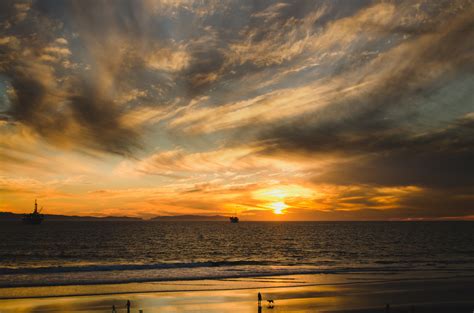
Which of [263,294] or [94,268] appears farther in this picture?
[94,268]

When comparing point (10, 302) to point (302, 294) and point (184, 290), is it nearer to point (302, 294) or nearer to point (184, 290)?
point (184, 290)

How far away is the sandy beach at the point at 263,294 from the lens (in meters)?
30.3

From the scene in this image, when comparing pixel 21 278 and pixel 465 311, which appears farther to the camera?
pixel 21 278

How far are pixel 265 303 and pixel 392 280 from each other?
20776mm

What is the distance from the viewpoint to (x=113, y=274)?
51156 millimetres

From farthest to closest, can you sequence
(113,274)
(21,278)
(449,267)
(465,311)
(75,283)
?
(449,267) → (113,274) → (21,278) → (75,283) → (465,311)

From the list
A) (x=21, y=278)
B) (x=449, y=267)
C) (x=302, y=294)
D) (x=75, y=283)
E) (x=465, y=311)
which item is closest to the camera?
(x=465, y=311)

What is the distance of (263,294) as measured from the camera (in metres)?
35.6

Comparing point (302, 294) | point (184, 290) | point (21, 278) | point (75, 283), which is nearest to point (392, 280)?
point (302, 294)

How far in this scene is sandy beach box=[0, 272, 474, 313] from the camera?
30.3 metres

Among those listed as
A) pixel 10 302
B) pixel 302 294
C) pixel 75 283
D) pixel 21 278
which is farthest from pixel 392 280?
pixel 21 278

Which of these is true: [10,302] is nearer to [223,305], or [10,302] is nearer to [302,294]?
[223,305]

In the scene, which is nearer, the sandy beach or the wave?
the sandy beach

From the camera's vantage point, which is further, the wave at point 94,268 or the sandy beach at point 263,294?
the wave at point 94,268
